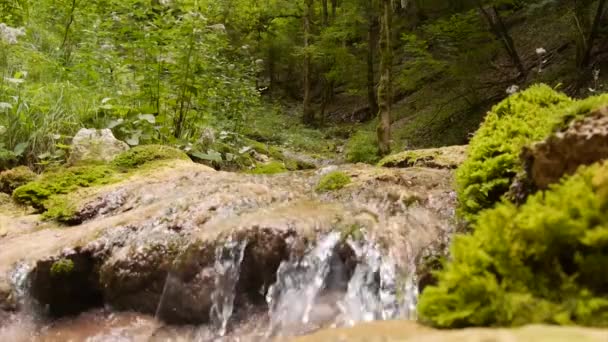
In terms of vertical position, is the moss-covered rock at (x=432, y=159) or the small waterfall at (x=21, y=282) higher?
the moss-covered rock at (x=432, y=159)

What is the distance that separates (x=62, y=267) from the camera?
3.90m

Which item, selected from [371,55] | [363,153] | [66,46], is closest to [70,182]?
[66,46]

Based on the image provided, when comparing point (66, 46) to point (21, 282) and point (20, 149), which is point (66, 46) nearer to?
point (20, 149)

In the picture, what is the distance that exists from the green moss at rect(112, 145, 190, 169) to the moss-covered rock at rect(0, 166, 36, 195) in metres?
0.96

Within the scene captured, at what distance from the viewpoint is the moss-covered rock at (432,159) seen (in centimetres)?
554

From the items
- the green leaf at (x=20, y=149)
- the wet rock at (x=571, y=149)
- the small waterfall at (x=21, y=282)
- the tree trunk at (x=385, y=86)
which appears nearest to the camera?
the wet rock at (x=571, y=149)

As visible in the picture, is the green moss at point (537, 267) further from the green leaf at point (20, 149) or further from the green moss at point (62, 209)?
the green leaf at point (20, 149)

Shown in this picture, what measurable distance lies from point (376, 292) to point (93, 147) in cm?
414

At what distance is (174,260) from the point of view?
12.4 ft

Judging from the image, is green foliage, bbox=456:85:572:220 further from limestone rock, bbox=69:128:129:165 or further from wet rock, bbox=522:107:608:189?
limestone rock, bbox=69:128:129:165

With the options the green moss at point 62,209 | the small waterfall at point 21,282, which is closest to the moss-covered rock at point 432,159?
the green moss at point 62,209

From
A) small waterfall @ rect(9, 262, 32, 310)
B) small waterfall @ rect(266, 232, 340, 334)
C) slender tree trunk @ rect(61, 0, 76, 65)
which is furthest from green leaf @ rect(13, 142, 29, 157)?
small waterfall @ rect(266, 232, 340, 334)

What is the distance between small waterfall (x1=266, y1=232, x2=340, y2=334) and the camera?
3422 millimetres

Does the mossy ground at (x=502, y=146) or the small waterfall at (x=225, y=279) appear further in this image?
the small waterfall at (x=225, y=279)
